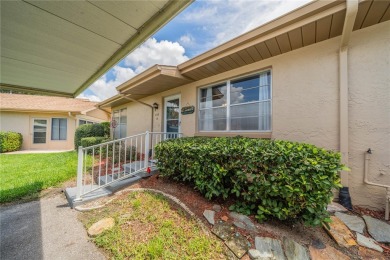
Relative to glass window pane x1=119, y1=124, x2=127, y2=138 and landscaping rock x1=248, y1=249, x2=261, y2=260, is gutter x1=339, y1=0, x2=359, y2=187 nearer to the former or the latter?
landscaping rock x1=248, y1=249, x2=261, y2=260

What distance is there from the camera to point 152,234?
2312mm

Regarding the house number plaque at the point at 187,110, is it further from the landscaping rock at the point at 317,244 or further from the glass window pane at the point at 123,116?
the glass window pane at the point at 123,116

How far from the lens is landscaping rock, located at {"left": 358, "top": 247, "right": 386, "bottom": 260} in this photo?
1.96 metres

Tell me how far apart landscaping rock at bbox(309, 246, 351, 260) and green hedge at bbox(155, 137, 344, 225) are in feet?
0.99

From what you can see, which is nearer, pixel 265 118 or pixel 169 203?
pixel 169 203

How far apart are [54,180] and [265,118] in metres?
5.80

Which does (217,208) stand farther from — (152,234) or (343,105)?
(343,105)

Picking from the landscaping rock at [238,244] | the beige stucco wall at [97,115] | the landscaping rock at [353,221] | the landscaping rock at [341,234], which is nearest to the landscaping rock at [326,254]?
the landscaping rock at [341,234]

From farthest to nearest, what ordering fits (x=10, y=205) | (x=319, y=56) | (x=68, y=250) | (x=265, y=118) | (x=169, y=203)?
1. (x=265, y=118)
2. (x=10, y=205)
3. (x=319, y=56)
4. (x=169, y=203)
5. (x=68, y=250)

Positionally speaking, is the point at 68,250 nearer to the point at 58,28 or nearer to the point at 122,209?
the point at 122,209

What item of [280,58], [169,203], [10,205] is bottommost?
[10,205]

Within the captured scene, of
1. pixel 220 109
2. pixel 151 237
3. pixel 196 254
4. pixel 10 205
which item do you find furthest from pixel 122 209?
pixel 220 109

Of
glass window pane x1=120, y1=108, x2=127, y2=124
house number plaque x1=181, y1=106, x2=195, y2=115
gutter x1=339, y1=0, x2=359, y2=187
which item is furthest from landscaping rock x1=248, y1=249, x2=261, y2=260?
glass window pane x1=120, y1=108, x2=127, y2=124

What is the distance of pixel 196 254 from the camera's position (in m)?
1.97
